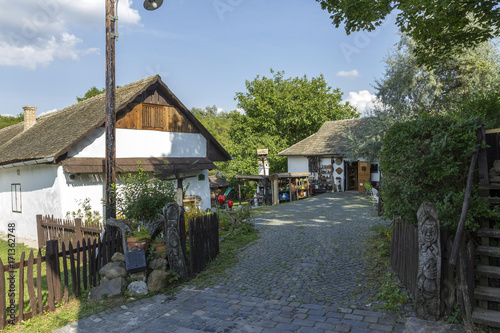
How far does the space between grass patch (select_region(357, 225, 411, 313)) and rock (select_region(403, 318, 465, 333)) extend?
1.44ft

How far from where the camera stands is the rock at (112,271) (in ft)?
20.7

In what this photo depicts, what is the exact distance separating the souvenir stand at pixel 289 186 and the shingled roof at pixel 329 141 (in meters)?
2.93

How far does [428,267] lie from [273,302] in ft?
7.77

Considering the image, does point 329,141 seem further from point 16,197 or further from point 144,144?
Answer: point 16,197

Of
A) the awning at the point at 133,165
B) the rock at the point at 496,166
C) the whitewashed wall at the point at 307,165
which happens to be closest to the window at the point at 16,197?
the awning at the point at 133,165

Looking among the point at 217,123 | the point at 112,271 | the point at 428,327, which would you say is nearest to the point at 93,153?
the point at 112,271

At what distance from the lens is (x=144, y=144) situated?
13.6 metres

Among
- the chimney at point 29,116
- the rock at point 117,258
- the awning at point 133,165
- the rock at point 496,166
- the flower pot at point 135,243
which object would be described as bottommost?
the rock at point 117,258

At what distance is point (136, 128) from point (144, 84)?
1732 millimetres

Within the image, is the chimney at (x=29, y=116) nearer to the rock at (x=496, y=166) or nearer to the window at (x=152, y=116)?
the window at (x=152, y=116)

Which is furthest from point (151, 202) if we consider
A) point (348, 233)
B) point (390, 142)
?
point (348, 233)

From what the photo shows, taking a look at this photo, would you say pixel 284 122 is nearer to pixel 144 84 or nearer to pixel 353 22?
pixel 144 84

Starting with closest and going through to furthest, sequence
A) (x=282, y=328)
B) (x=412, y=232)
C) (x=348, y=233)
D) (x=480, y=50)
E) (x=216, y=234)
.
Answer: (x=282, y=328) < (x=412, y=232) < (x=216, y=234) < (x=348, y=233) < (x=480, y=50)

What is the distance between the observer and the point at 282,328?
4605 mm
